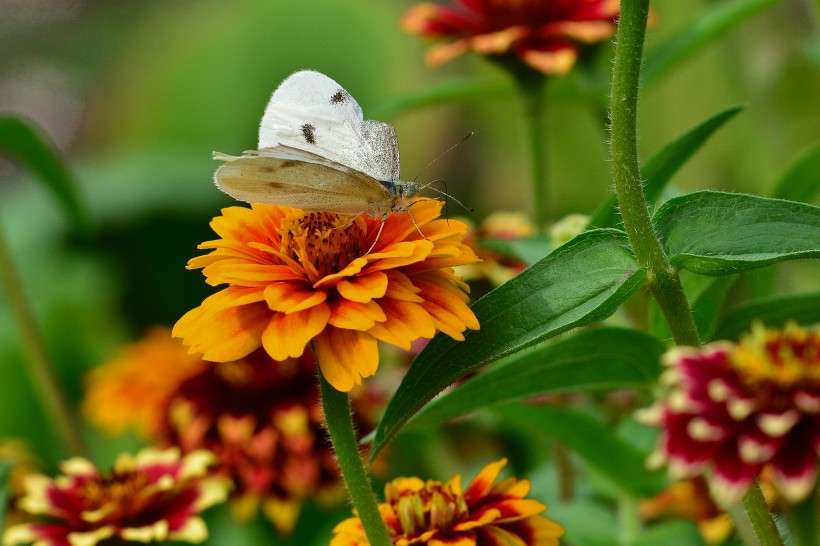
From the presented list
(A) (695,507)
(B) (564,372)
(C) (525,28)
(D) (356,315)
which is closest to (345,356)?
(D) (356,315)

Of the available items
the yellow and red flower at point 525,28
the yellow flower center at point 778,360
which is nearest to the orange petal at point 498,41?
the yellow and red flower at point 525,28

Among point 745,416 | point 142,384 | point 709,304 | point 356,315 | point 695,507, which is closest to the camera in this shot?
point 745,416

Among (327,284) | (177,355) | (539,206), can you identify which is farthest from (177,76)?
(327,284)

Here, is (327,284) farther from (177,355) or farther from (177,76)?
(177,76)

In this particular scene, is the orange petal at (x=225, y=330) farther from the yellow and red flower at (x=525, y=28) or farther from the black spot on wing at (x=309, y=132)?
the yellow and red flower at (x=525, y=28)

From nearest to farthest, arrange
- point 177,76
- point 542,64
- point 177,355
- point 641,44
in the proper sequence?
point 641,44 < point 542,64 < point 177,355 < point 177,76

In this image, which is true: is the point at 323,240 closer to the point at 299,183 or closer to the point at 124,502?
the point at 299,183

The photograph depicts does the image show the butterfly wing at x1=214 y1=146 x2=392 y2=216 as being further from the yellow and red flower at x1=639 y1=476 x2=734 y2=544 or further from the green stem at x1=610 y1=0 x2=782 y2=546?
the yellow and red flower at x1=639 y1=476 x2=734 y2=544
